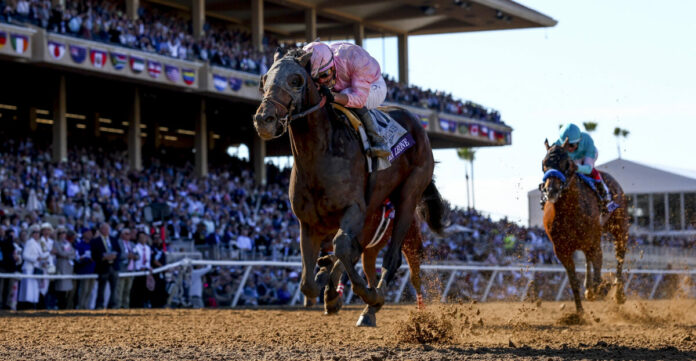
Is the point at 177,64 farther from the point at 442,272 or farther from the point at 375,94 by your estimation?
the point at 375,94

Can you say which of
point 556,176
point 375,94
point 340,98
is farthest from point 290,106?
point 556,176

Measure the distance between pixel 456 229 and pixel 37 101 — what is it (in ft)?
42.9

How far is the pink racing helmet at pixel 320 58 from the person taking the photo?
6277mm

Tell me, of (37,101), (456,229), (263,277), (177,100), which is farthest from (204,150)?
(263,277)

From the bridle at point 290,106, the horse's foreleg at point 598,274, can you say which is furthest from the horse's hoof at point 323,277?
the horse's foreleg at point 598,274

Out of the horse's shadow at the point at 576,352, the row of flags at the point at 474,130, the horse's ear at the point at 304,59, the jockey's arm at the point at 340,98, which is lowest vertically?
the horse's shadow at the point at 576,352

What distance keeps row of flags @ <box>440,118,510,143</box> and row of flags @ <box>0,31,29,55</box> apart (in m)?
18.4

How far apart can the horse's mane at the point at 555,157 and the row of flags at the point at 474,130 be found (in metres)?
25.4

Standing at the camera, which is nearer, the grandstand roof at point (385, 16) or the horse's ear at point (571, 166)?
the horse's ear at point (571, 166)

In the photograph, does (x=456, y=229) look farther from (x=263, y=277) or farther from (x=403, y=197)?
(x=403, y=197)

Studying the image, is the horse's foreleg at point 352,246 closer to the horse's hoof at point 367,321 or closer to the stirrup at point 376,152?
the stirrup at point 376,152

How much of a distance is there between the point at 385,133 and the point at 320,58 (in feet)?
2.54

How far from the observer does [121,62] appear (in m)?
22.2

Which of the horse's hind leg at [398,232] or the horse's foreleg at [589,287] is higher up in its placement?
the horse's hind leg at [398,232]
